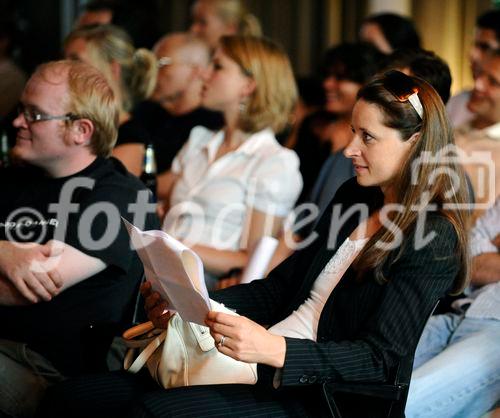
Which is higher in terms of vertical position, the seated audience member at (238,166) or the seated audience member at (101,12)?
the seated audience member at (101,12)

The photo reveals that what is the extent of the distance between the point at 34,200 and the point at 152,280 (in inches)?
28.0

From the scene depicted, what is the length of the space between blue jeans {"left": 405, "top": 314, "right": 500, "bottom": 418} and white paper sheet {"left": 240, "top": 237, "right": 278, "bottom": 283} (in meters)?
0.67

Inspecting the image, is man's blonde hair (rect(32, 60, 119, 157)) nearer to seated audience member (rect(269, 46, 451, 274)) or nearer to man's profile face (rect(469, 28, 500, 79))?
seated audience member (rect(269, 46, 451, 274))

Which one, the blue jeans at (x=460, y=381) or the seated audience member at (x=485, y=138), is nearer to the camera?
the blue jeans at (x=460, y=381)

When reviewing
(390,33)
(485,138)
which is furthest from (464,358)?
(390,33)

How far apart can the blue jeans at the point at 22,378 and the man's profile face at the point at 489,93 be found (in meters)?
1.75

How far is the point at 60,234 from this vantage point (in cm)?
271

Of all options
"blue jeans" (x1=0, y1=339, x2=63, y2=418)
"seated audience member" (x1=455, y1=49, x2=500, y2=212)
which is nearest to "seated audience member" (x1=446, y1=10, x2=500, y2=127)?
"seated audience member" (x1=455, y1=49, x2=500, y2=212)

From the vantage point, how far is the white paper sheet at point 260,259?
3.14 metres

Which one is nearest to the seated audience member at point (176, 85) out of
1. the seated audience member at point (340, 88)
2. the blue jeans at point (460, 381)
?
the seated audience member at point (340, 88)

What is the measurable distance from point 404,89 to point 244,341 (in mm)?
730

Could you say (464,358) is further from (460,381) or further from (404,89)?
(404,89)

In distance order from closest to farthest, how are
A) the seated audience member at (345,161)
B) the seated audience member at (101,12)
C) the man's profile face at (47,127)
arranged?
1. the man's profile face at (47,127)
2. the seated audience member at (345,161)
3. the seated audience member at (101,12)

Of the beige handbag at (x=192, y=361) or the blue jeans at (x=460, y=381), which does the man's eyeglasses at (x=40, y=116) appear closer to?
the beige handbag at (x=192, y=361)
